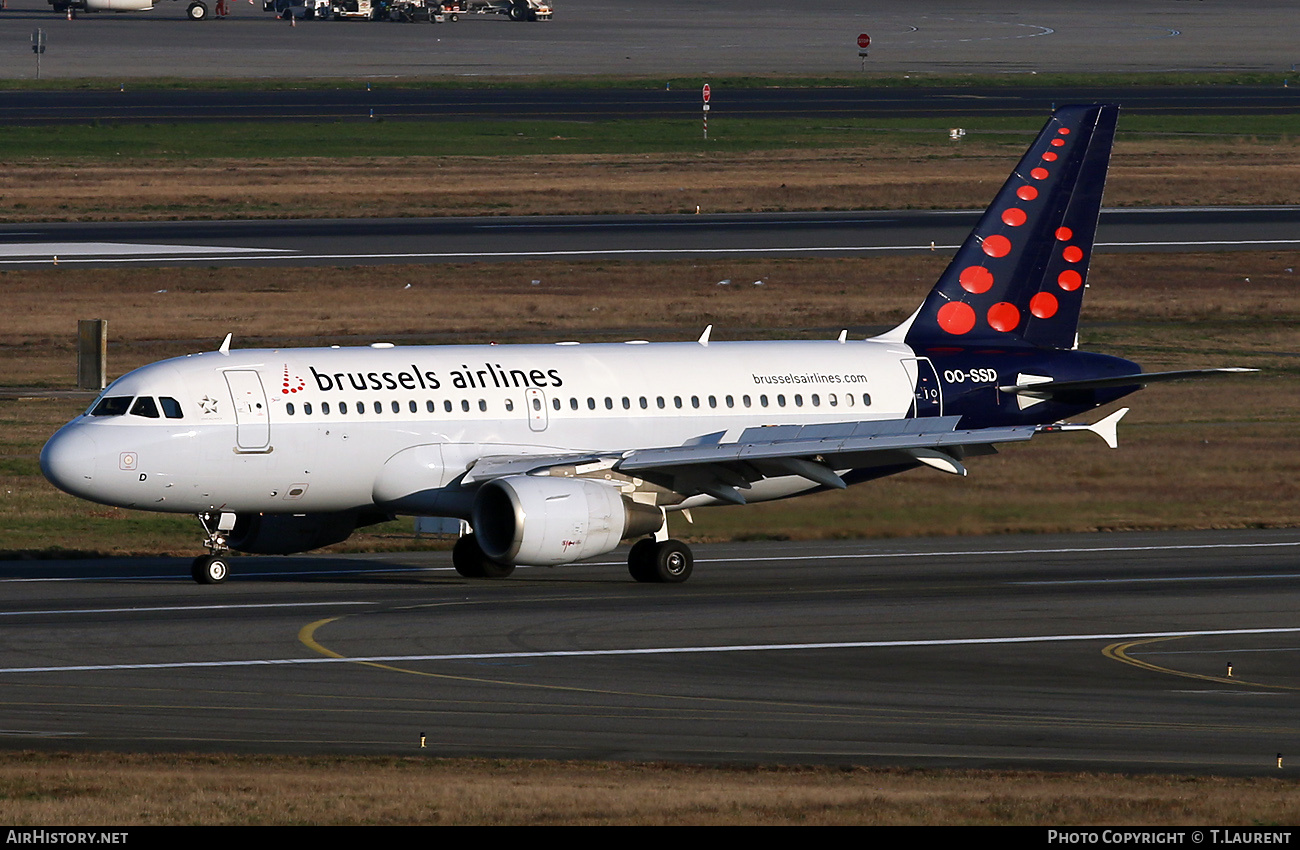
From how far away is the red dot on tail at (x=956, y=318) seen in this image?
43.8m

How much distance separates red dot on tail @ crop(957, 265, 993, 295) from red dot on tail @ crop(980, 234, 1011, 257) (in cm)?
56

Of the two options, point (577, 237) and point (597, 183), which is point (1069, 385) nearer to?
point (577, 237)

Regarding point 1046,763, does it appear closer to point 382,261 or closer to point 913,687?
point 913,687

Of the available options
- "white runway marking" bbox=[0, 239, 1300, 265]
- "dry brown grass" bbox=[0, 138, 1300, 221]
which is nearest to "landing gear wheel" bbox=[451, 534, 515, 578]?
"white runway marking" bbox=[0, 239, 1300, 265]

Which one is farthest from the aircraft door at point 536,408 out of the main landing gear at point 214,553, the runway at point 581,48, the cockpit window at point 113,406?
the runway at point 581,48

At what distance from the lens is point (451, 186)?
3866 inches

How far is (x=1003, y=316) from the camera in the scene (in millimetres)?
44031

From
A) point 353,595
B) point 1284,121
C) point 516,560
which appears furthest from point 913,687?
point 1284,121

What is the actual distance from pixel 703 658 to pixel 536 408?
9486 millimetres

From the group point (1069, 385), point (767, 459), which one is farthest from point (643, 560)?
point (1069, 385)

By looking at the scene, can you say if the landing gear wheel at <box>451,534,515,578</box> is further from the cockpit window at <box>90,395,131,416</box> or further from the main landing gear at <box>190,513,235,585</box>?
the cockpit window at <box>90,395,131,416</box>

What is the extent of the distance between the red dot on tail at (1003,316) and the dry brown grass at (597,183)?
49.5 m

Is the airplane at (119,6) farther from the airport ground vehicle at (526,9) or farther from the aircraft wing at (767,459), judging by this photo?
the aircraft wing at (767,459)

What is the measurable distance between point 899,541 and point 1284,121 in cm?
8684
